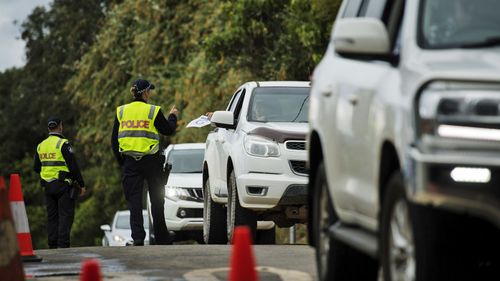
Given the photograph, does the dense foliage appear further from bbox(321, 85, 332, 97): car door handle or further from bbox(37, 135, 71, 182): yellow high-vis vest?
bbox(321, 85, 332, 97): car door handle

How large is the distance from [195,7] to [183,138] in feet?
16.2

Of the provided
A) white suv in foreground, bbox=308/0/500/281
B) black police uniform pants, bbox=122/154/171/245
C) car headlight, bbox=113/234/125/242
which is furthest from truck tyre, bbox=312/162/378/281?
car headlight, bbox=113/234/125/242

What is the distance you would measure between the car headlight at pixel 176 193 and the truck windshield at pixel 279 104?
6471mm

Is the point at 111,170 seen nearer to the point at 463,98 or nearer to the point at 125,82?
the point at 125,82

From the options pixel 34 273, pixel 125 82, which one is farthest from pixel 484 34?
pixel 125 82

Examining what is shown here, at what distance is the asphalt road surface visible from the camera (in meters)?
12.2

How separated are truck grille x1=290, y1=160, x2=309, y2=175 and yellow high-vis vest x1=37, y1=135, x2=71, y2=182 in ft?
15.4

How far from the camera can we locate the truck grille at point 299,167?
1698cm

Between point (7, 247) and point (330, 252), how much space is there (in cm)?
202

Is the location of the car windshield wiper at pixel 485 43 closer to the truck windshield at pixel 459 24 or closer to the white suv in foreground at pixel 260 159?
the truck windshield at pixel 459 24

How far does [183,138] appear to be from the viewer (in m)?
38.5

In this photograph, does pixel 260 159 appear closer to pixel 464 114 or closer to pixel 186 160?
pixel 186 160

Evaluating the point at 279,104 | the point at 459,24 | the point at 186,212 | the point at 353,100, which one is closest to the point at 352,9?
the point at 353,100

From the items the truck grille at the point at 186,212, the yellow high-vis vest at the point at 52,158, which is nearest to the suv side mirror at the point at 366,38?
the yellow high-vis vest at the point at 52,158
